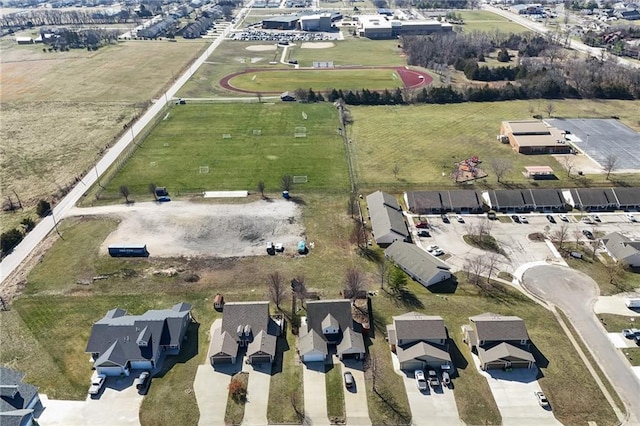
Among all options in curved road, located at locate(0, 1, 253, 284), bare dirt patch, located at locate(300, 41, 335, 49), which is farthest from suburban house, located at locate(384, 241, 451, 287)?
bare dirt patch, located at locate(300, 41, 335, 49)

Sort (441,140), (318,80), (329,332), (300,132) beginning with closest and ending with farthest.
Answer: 1. (329,332)
2. (441,140)
3. (300,132)
4. (318,80)

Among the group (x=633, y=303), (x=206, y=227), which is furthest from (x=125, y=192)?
(x=633, y=303)

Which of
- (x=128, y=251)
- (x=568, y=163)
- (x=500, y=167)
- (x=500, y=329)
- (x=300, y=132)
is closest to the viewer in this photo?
(x=500, y=329)

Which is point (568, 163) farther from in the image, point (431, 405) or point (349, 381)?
point (349, 381)

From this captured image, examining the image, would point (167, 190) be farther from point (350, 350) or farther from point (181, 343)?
point (350, 350)

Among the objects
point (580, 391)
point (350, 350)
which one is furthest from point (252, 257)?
point (580, 391)
